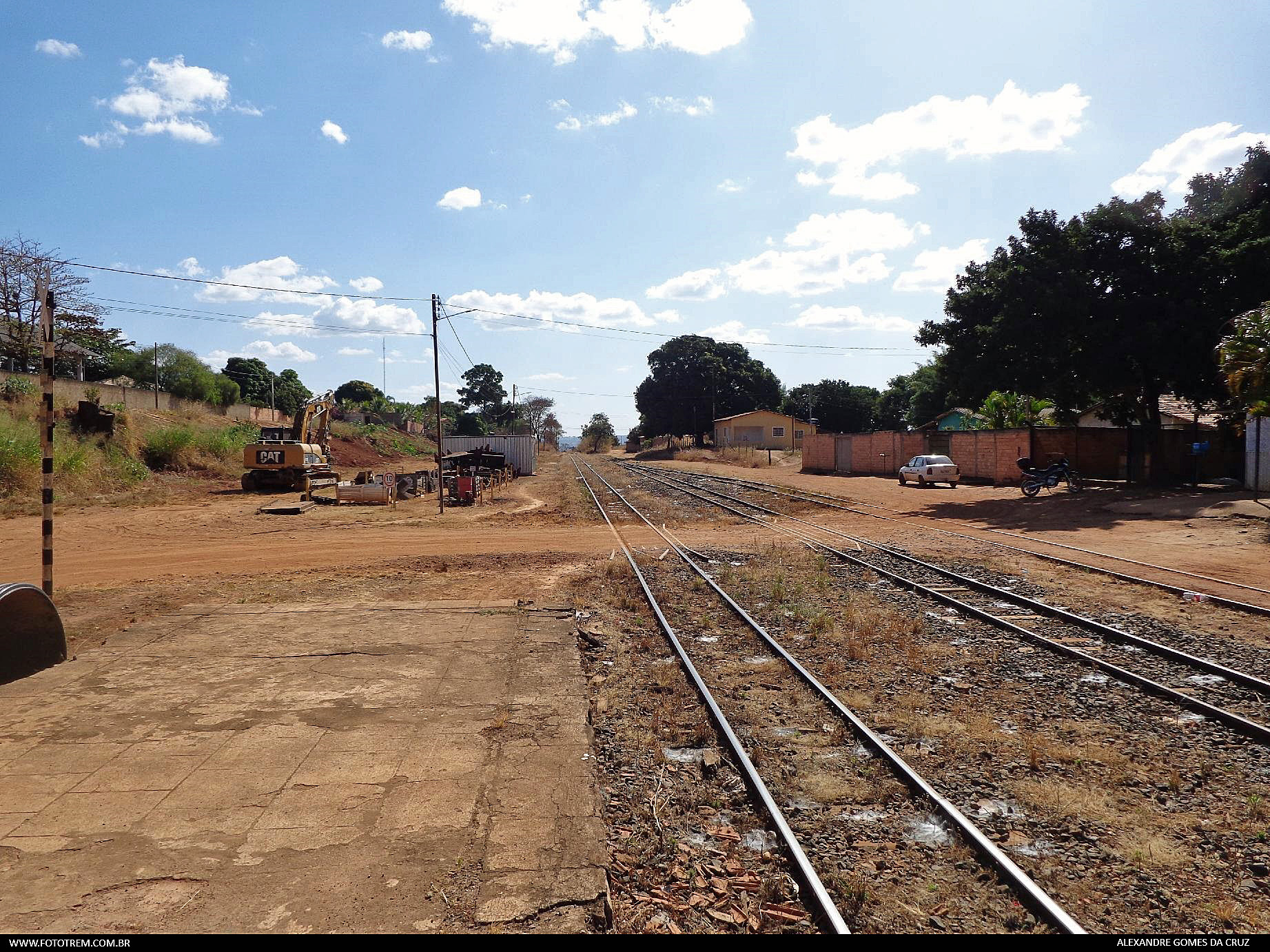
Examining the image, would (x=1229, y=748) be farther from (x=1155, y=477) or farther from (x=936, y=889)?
(x=1155, y=477)

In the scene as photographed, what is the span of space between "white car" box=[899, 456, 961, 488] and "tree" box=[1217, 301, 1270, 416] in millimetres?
14865

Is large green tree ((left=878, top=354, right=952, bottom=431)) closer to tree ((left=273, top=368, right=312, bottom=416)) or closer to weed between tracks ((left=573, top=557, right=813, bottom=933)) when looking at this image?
weed between tracks ((left=573, top=557, right=813, bottom=933))

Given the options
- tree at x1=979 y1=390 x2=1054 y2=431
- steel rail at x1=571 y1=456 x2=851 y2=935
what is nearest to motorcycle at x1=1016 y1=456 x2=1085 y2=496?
tree at x1=979 y1=390 x2=1054 y2=431

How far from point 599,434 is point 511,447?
2938 inches

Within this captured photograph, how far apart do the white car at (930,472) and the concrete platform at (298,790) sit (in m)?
27.3

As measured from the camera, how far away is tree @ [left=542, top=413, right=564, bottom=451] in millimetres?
129875

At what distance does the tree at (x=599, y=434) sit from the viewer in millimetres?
123625

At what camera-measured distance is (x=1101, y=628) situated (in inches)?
356

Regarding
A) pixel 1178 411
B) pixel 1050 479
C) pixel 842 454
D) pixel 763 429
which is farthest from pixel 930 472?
pixel 763 429

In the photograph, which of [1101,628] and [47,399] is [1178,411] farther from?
[47,399]

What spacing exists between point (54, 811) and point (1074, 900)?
545 cm

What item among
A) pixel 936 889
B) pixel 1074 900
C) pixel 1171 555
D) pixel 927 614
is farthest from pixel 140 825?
pixel 1171 555

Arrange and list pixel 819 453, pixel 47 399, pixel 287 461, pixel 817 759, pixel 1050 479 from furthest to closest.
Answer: pixel 819 453 → pixel 287 461 → pixel 1050 479 → pixel 47 399 → pixel 817 759

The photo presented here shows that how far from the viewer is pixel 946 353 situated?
28109 millimetres
